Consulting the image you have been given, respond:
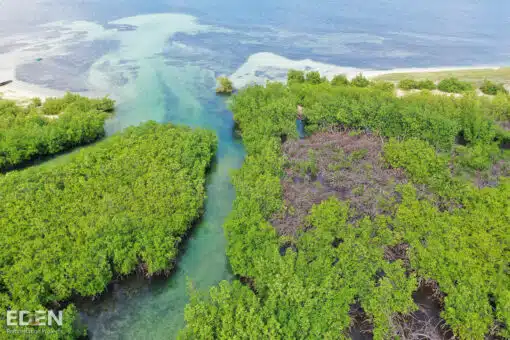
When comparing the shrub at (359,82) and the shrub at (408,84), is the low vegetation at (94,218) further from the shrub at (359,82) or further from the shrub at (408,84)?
the shrub at (408,84)

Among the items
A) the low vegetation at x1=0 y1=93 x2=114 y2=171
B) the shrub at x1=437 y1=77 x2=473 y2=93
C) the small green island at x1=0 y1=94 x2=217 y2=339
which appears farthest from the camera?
the shrub at x1=437 y1=77 x2=473 y2=93

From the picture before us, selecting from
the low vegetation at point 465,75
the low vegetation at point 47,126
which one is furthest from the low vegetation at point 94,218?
the low vegetation at point 465,75

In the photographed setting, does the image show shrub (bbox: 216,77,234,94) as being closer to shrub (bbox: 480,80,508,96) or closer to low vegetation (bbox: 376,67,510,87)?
low vegetation (bbox: 376,67,510,87)

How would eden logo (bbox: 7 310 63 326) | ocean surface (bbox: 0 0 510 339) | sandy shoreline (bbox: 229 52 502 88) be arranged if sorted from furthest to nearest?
sandy shoreline (bbox: 229 52 502 88) → ocean surface (bbox: 0 0 510 339) → eden logo (bbox: 7 310 63 326)

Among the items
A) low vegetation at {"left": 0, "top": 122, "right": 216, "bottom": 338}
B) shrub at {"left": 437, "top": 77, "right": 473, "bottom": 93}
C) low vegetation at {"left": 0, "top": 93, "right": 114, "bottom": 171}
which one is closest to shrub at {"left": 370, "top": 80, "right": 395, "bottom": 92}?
shrub at {"left": 437, "top": 77, "right": 473, "bottom": 93}

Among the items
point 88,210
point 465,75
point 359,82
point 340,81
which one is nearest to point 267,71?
point 340,81

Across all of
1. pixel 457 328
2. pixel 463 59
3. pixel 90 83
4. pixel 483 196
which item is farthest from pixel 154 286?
pixel 463 59

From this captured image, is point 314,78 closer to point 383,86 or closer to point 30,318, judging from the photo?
point 383,86
